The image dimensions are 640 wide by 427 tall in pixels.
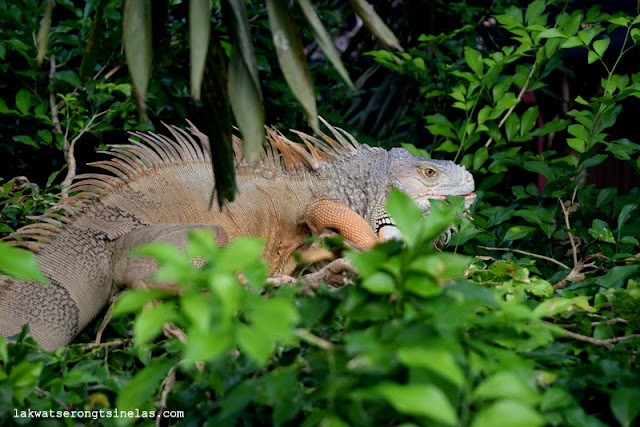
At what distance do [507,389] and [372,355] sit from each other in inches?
9.4

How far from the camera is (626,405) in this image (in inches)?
51.3

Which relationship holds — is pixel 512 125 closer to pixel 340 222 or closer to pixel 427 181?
pixel 427 181

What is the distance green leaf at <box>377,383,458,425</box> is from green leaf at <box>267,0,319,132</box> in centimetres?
90

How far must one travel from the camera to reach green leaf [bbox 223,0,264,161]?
178 cm

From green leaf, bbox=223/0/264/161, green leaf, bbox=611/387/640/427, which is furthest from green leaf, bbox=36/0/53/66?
green leaf, bbox=611/387/640/427

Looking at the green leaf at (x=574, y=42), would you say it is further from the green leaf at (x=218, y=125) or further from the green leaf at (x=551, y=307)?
the green leaf at (x=218, y=125)

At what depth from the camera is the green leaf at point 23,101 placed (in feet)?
12.5

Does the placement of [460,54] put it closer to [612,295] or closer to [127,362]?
[612,295]

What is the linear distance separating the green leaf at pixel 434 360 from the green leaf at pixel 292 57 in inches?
33.4

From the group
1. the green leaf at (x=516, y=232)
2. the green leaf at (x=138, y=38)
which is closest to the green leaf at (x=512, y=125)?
the green leaf at (x=516, y=232)

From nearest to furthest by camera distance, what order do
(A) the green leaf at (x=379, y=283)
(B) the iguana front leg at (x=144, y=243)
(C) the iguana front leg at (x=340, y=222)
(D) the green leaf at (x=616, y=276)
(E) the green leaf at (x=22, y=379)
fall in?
1. (A) the green leaf at (x=379, y=283)
2. (E) the green leaf at (x=22, y=379)
3. (D) the green leaf at (x=616, y=276)
4. (B) the iguana front leg at (x=144, y=243)
5. (C) the iguana front leg at (x=340, y=222)

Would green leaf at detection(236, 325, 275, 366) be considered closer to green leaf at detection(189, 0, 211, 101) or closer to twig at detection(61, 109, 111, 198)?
green leaf at detection(189, 0, 211, 101)

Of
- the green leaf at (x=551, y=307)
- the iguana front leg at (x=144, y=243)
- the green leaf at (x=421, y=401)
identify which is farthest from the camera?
the iguana front leg at (x=144, y=243)

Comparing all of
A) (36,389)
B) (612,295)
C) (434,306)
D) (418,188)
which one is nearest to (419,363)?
(434,306)
